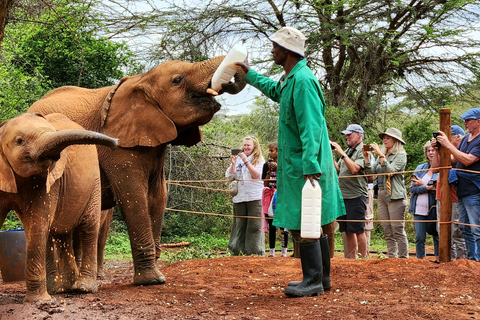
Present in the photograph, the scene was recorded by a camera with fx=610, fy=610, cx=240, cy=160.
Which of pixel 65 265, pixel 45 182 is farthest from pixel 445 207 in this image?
pixel 45 182

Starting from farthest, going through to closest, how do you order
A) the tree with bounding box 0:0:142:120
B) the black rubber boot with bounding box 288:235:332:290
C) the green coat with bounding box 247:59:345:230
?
the tree with bounding box 0:0:142:120, the black rubber boot with bounding box 288:235:332:290, the green coat with bounding box 247:59:345:230

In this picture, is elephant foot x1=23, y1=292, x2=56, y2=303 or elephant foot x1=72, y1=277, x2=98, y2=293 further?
elephant foot x1=72, y1=277, x2=98, y2=293

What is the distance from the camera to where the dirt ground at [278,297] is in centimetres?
449

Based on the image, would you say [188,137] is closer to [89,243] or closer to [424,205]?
[89,243]

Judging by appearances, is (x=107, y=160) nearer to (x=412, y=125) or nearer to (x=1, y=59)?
(x=1, y=59)

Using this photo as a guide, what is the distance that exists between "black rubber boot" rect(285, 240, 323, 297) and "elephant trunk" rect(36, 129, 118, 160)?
1.90m

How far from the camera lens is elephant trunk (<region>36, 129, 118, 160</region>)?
14.5 ft

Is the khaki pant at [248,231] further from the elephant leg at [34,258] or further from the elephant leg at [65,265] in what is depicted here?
the elephant leg at [34,258]

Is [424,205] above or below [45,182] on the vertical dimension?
below

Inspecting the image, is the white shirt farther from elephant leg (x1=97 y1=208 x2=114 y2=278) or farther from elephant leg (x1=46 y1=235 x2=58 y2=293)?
elephant leg (x1=46 y1=235 x2=58 y2=293)

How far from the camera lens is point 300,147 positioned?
17.4ft

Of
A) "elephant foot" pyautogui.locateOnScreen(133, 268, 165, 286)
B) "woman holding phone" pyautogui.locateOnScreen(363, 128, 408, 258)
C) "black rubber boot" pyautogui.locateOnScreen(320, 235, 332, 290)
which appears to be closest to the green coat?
"black rubber boot" pyautogui.locateOnScreen(320, 235, 332, 290)

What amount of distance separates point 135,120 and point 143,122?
0.29 feet

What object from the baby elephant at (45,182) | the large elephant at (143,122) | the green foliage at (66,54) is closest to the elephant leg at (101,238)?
the large elephant at (143,122)
